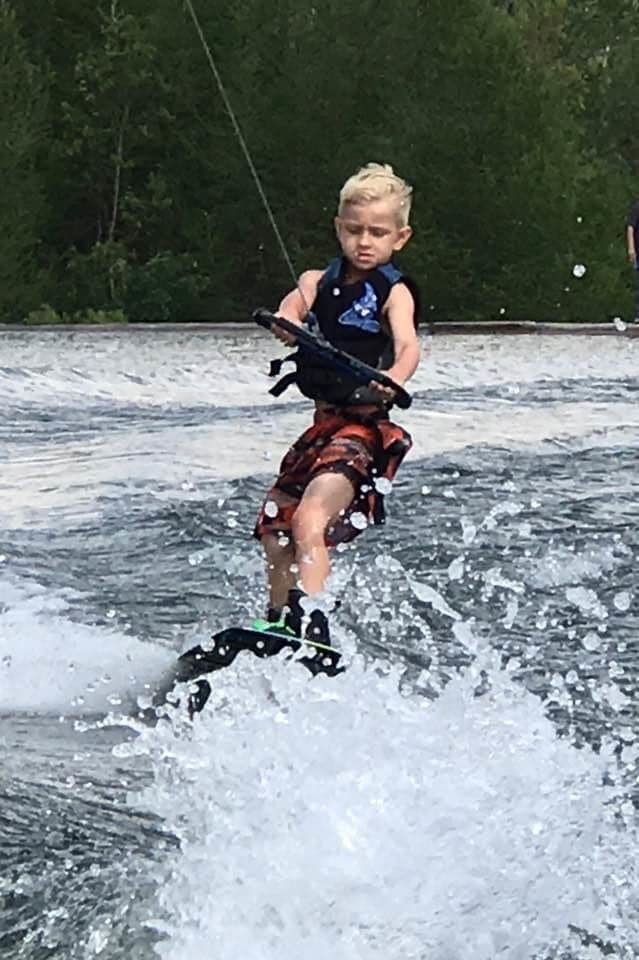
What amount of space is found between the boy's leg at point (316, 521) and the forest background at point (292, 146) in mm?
23509

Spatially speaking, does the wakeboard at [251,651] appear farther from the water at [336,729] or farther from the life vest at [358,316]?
the life vest at [358,316]

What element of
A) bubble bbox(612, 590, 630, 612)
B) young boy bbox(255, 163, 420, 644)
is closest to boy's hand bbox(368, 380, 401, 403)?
young boy bbox(255, 163, 420, 644)

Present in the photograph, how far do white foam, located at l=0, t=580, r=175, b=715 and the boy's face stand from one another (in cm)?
131

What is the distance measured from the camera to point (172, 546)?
24.6 feet

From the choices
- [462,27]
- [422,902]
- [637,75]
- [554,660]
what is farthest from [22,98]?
[422,902]

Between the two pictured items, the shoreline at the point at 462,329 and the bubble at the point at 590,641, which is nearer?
the bubble at the point at 590,641

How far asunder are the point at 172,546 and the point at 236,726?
9.40ft

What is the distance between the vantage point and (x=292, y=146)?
97.6 feet

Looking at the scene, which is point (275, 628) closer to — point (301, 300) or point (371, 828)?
point (371, 828)

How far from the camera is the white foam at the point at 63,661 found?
5.28 metres

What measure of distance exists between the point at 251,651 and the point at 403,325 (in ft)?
3.43

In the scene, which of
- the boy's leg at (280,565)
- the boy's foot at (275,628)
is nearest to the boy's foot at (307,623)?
the boy's foot at (275,628)

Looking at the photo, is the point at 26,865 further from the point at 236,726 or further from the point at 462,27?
the point at 462,27

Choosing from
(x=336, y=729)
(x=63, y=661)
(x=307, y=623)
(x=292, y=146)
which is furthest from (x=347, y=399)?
(x=292, y=146)
